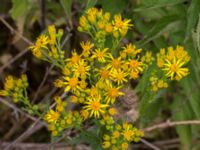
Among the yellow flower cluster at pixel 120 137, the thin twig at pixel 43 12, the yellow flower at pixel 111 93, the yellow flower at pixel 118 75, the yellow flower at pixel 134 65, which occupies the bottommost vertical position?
the yellow flower cluster at pixel 120 137

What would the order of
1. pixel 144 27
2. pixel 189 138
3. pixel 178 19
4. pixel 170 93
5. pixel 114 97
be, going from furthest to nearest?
pixel 170 93 < pixel 189 138 < pixel 144 27 < pixel 178 19 < pixel 114 97

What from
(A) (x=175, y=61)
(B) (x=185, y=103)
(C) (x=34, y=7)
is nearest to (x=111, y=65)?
(A) (x=175, y=61)

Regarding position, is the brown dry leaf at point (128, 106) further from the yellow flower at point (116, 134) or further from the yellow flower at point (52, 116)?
the yellow flower at point (52, 116)

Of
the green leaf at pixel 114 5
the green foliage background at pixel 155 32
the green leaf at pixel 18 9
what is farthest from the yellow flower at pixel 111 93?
the green leaf at pixel 18 9

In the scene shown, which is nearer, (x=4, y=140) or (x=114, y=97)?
(x=114, y=97)

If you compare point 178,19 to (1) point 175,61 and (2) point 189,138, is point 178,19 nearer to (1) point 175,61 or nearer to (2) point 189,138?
(1) point 175,61

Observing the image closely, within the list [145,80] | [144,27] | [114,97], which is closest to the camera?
[114,97]

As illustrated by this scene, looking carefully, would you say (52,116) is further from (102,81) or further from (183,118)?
(183,118)

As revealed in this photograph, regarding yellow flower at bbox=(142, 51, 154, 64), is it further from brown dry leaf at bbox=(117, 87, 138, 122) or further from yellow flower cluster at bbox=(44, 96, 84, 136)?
yellow flower cluster at bbox=(44, 96, 84, 136)
